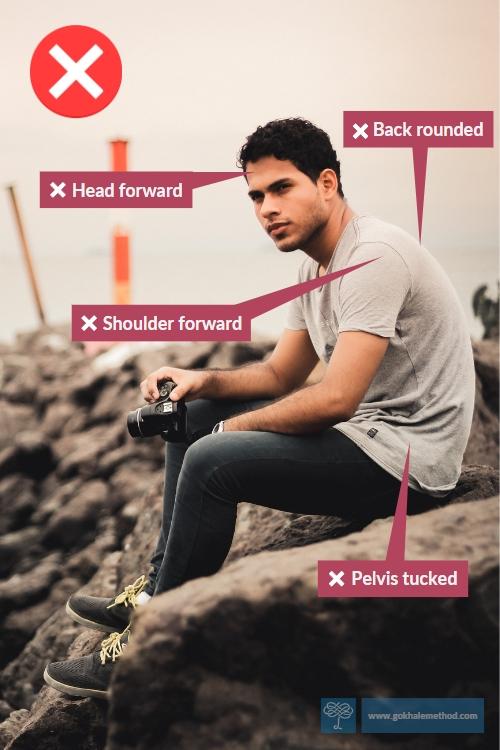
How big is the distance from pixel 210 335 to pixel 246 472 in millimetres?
807

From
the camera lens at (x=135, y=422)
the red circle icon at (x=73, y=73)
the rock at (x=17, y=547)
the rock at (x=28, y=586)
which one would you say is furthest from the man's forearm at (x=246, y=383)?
the rock at (x=17, y=547)

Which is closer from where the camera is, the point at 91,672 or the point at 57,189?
the point at 91,672

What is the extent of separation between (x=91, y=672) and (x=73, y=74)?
2.70 metres

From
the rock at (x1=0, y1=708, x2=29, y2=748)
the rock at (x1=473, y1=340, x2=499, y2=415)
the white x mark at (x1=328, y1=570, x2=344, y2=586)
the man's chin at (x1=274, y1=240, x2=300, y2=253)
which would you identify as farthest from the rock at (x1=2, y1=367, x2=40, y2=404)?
the white x mark at (x1=328, y1=570, x2=344, y2=586)

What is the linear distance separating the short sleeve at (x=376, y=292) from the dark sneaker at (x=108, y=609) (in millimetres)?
1158

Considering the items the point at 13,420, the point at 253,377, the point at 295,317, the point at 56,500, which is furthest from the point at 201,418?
the point at 13,420

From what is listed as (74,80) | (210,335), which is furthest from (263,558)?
(74,80)

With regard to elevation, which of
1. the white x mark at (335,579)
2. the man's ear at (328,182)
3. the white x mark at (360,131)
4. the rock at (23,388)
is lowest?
the rock at (23,388)

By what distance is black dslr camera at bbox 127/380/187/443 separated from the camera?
3.41 metres

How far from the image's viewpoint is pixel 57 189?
3770 millimetres

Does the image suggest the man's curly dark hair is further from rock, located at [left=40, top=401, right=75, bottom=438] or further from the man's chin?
rock, located at [left=40, top=401, right=75, bottom=438]

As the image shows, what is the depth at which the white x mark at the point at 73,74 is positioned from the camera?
4484 millimetres

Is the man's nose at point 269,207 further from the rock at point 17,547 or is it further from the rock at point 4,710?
the rock at point 17,547

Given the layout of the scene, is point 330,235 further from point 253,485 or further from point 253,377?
point 253,485
